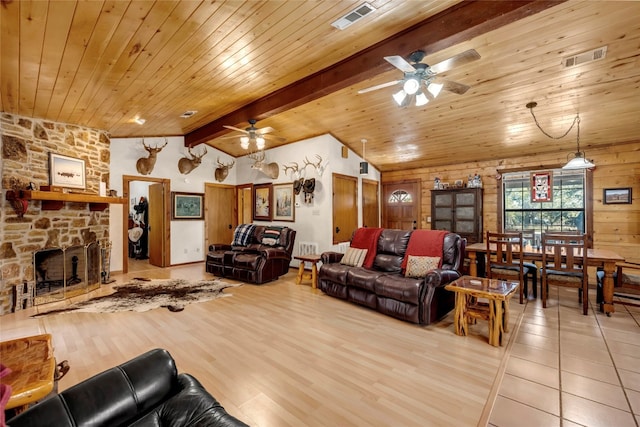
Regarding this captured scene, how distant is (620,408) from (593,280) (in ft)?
13.2

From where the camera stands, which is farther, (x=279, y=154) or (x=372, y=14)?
(x=279, y=154)

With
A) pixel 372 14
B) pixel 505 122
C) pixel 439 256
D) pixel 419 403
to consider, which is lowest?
pixel 419 403

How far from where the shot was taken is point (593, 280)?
5.01 m

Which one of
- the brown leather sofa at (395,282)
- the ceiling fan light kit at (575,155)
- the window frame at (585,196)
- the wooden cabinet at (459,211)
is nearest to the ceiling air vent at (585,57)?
the ceiling fan light kit at (575,155)

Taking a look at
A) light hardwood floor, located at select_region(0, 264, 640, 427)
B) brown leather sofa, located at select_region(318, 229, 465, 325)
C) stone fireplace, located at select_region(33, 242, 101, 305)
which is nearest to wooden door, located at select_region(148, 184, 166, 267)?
stone fireplace, located at select_region(33, 242, 101, 305)

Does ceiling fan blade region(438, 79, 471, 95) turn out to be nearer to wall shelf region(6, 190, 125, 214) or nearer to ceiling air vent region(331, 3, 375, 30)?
ceiling air vent region(331, 3, 375, 30)

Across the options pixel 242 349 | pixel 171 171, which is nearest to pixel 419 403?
pixel 242 349

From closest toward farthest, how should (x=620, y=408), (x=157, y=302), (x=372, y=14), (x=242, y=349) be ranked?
(x=620, y=408), (x=372, y=14), (x=242, y=349), (x=157, y=302)

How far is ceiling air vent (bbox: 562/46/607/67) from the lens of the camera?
A: 3.08 metres

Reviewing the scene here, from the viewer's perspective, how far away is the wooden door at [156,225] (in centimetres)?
696

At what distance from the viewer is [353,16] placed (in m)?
2.62

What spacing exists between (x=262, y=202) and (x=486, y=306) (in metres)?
5.60

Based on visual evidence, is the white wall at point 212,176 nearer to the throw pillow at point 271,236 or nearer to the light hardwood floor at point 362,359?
the throw pillow at point 271,236

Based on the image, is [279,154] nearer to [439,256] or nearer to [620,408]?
[439,256]
